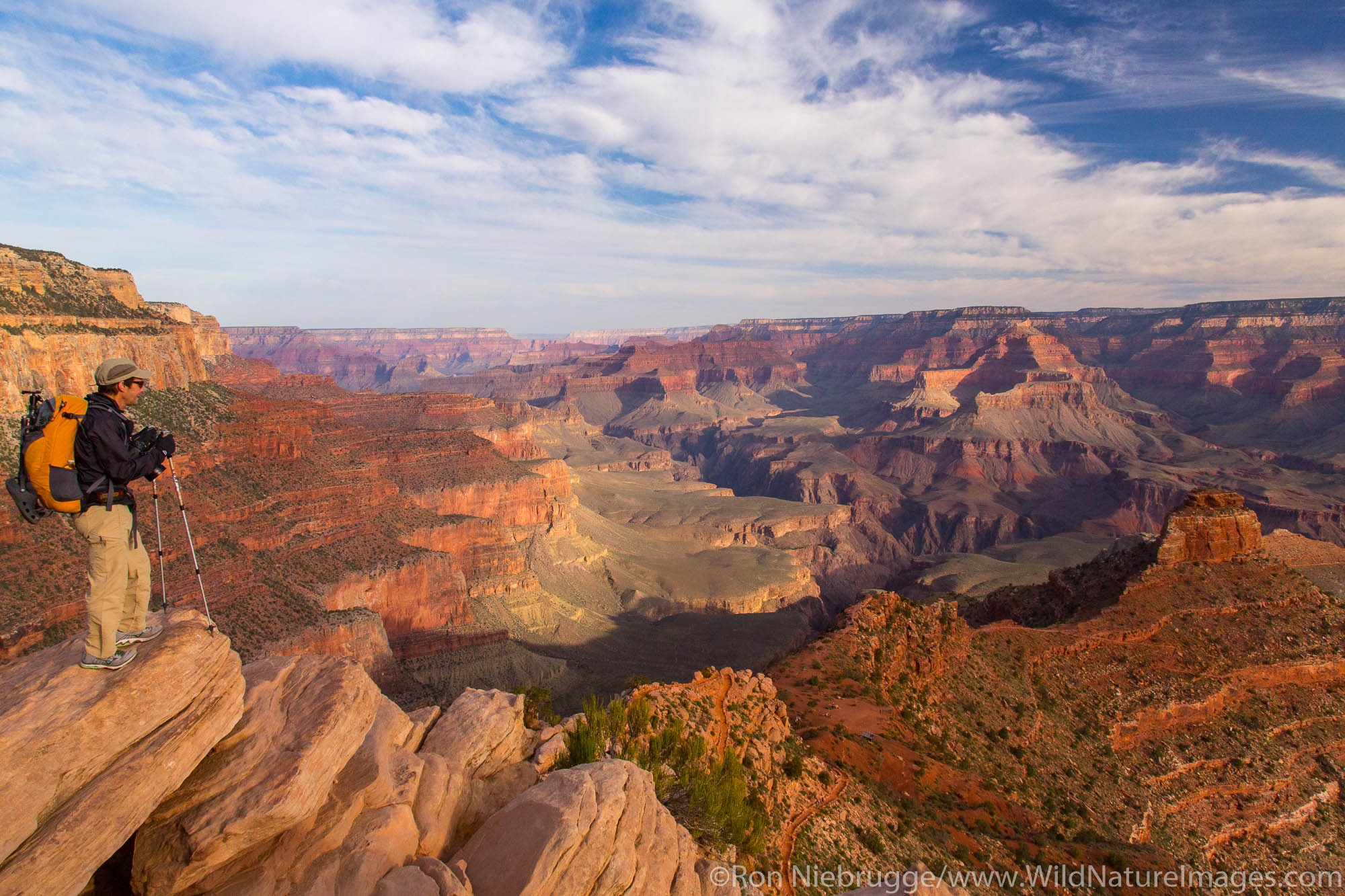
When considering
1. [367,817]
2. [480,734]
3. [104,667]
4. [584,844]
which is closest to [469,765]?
[480,734]

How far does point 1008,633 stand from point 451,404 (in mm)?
109689

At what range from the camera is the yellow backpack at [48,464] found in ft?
31.9

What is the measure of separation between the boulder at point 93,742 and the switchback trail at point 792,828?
1503 centimetres

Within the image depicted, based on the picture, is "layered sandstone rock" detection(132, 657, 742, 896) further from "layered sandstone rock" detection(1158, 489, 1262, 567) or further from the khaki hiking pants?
"layered sandstone rock" detection(1158, 489, 1262, 567)

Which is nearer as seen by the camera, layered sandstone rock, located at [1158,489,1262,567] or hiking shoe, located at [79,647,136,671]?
hiking shoe, located at [79,647,136,671]

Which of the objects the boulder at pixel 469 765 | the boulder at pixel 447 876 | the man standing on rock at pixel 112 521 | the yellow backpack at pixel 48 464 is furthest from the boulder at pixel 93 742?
the boulder at pixel 469 765

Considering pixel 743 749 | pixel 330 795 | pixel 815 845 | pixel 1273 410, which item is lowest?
pixel 1273 410

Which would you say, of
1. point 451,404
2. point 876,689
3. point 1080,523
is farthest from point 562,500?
point 1080,523

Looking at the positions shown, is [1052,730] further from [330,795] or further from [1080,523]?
[1080,523]

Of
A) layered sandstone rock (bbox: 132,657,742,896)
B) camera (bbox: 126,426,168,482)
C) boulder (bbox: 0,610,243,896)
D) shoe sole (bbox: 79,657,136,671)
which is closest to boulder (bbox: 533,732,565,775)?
layered sandstone rock (bbox: 132,657,742,896)

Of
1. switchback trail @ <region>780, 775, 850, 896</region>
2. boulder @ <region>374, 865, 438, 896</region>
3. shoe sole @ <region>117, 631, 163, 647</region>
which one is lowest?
switchback trail @ <region>780, 775, 850, 896</region>

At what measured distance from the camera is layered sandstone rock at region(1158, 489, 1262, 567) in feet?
128

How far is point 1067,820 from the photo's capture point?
26.8 m

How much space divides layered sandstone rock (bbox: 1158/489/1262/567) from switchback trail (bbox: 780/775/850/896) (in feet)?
94.0
